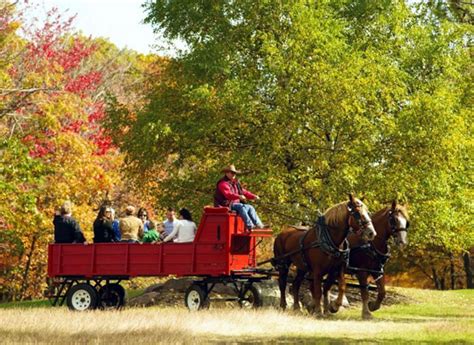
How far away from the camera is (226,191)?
1981 centimetres

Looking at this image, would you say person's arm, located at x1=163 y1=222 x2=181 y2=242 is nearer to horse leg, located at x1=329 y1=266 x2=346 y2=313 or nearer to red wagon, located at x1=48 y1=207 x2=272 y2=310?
red wagon, located at x1=48 y1=207 x2=272 y2=310

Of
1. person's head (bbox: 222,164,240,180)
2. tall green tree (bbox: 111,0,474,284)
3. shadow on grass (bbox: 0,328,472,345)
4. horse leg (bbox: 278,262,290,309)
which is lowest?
shadow on grass (bbox: 0,328,472,345)

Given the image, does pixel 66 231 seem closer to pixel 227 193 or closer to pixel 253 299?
pixel 227 193

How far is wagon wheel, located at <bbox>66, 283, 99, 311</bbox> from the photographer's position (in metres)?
21.1

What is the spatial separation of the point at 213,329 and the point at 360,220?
187 inches

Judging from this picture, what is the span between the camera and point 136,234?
69.6 ft

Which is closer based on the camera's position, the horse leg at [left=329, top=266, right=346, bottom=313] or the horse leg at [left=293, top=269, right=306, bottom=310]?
the horse leg at [left=329, top=266, right=346, bottom=313]

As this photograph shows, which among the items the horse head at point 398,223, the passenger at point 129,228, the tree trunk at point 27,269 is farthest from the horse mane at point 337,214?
the tree trunk at point 27,269

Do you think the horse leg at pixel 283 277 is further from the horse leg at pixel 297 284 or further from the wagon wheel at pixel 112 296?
the wagon wheel at pixel 112 296

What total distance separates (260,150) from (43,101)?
6797mm

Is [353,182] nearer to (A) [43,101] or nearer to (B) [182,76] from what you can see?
(B) [182,76]

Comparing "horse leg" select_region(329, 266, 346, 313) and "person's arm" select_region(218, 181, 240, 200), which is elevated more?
"person's arm" select_region(218, 181, 240, 200)

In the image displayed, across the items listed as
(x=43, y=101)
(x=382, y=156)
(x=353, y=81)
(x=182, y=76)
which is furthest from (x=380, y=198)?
(x=43, y=101)

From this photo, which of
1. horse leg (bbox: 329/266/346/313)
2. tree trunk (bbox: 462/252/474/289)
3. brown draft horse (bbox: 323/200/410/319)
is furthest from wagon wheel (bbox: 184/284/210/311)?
tree trunk (bbox: 462/252/474/289)
